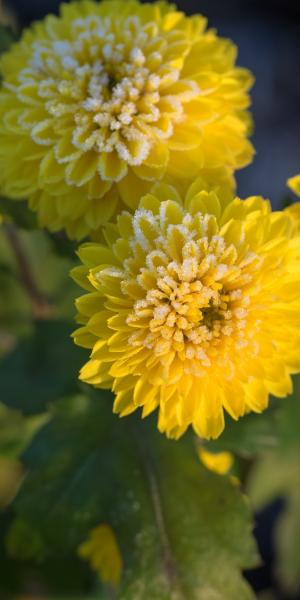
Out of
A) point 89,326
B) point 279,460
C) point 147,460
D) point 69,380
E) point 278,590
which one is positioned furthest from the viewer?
point 278,590

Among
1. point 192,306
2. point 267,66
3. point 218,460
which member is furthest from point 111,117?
point 267,66

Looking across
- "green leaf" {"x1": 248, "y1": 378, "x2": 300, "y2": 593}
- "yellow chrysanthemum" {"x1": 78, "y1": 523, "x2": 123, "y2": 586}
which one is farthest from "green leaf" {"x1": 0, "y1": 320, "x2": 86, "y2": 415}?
"green leaf" {"x1": 248, "y1": 378, "x2": 300, "y2": 593}

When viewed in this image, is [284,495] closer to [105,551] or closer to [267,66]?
[105,551]

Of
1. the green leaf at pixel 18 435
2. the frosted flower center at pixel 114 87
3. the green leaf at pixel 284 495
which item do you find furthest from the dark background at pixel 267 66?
the frosted flower center at pixel 114 87

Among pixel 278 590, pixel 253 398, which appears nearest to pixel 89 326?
pixel 253 398

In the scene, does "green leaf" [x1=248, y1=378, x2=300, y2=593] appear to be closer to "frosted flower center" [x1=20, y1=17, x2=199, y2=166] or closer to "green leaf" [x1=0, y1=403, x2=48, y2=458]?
"green leaf" [x1=0, y1=403, x2=48, y2=458]

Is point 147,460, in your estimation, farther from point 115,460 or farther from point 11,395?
point 11,395
